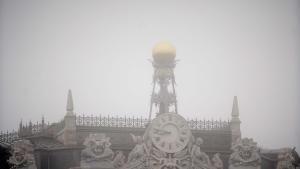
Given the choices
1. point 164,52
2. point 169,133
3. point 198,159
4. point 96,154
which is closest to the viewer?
point 96,154

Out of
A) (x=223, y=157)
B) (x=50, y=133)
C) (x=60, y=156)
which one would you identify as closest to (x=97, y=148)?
(x=60, y=156)

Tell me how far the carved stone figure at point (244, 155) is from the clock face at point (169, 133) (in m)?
3.05

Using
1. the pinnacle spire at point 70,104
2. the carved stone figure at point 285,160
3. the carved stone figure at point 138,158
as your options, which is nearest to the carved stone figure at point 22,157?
the carved stone figure at point 138,158

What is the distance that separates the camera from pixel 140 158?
21.8 metres

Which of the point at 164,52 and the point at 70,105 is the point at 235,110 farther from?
the point at 70,105

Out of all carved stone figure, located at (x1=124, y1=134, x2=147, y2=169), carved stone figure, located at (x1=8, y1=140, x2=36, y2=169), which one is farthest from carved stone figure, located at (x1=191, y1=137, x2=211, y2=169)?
carved stone figure, located at (x1=8, y1=140, x2=36, y2=169)

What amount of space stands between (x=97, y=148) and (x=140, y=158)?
2.29 m

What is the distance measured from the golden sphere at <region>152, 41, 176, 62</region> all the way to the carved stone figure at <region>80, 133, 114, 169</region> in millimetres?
12776

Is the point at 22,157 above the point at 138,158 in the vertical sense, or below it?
above

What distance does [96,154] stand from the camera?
21375mm

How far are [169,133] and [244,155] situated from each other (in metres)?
4.53

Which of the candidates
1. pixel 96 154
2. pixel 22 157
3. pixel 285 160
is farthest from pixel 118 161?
pixel 285 160

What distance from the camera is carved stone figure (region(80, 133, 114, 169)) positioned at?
21.3m

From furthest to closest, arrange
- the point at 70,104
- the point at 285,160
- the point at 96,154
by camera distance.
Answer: the point at 70,104, the point at 285,160, the point at 96,154
